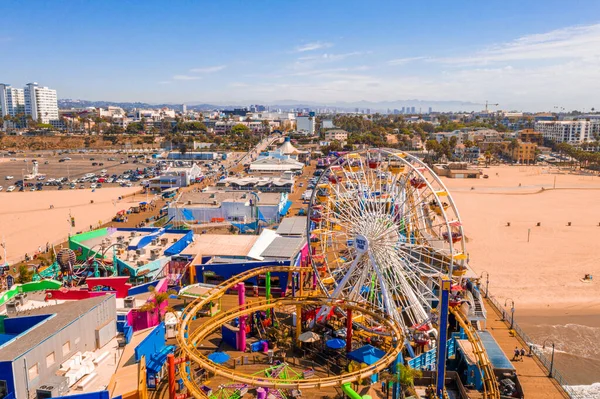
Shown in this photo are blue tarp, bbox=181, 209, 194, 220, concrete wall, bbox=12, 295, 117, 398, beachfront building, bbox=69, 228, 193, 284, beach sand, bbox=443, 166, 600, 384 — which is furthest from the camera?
blue tarp, bbox=181, 209, 194, 220

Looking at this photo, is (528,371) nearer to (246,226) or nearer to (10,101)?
(246,226)

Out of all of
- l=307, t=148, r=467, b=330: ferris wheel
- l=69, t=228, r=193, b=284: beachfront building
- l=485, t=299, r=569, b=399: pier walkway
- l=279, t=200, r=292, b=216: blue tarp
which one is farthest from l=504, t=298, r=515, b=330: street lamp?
l=279, t=200, r=292, b=216: blue tarp

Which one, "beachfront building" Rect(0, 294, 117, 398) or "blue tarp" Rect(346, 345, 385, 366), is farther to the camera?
"blue tarp" Rect(346, 345, 385, 366)

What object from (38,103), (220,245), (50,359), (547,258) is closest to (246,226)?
(220,245)

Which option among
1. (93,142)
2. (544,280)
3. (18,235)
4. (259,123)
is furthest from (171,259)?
(259,123)

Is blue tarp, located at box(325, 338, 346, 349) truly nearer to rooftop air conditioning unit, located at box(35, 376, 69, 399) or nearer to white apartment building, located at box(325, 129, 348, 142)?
rooftop air conditioning unit, located at box(35, 376, 69, 399)

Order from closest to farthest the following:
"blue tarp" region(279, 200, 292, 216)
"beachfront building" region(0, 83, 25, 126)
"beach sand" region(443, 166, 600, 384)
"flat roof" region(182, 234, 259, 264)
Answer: "beach sand" region(443, 166, 600, 384) < "flat roof" region(182, 234, 259, 264) < "blue tarp" region(279, 200, 292, 216) < "beachfront building" region(0, 83, 25, 126)

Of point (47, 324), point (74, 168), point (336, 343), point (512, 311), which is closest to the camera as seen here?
point (47, 324)

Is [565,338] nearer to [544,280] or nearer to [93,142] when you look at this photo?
[544,280]
